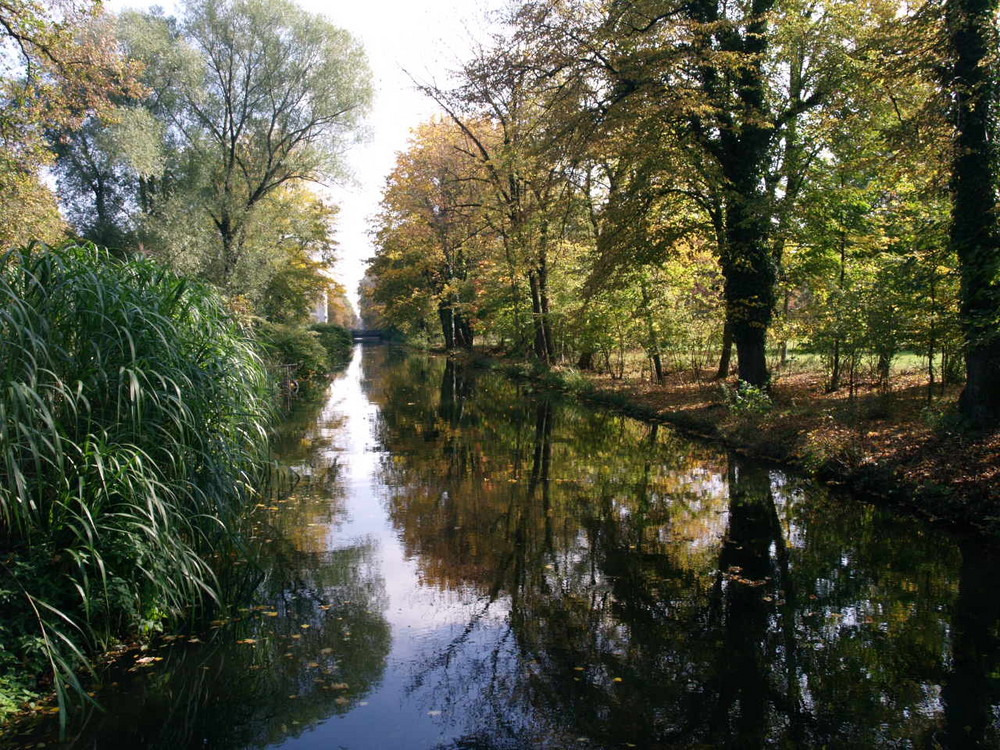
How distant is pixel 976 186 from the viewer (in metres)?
8.29

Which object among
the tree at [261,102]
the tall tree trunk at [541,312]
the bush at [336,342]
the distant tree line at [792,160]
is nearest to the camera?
the distant tree line at [792,160]

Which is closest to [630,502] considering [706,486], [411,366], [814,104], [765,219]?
[706,486]

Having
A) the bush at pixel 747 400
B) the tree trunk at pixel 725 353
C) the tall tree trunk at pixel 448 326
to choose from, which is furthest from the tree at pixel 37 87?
the tall tree trunk at pixel 448 326

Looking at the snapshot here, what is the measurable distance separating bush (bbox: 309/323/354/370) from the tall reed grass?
3303cm

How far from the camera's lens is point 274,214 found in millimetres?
24531

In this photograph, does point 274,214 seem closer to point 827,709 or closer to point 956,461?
point 956,461

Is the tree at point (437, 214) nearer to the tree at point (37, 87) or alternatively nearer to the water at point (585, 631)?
the tree at point (37, 87)

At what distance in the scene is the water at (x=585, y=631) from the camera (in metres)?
3.80

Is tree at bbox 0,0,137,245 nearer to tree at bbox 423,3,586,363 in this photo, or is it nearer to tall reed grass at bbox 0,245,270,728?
tall reed grass at bbox 0,245,270,728

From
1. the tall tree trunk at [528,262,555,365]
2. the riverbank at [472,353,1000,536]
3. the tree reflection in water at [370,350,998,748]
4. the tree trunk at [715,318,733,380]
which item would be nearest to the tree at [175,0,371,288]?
the tall tree trunk at [528,262,555,365]

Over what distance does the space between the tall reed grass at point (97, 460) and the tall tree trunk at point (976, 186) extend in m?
8.46

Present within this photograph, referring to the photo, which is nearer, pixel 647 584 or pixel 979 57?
pixel 647 584

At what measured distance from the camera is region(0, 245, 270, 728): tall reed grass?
4008 mm

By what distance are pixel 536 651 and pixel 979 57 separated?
8789mm
